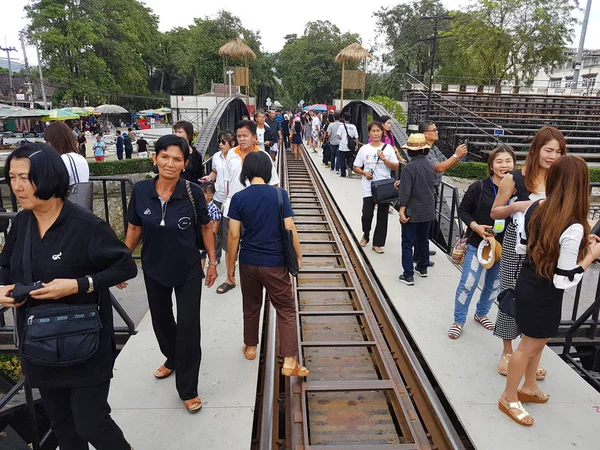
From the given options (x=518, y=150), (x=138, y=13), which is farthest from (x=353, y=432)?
(x=138, y=13)

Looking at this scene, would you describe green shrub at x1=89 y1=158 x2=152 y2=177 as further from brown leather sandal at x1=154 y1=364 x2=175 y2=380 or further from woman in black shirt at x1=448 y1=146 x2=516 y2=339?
woman in black shirt at x1=448 y1=146 x2=516 y2=339

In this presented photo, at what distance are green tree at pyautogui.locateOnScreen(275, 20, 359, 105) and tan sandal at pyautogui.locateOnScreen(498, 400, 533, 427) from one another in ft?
164

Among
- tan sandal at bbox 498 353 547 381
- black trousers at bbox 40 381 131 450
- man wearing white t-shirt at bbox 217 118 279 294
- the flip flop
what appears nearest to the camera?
black trousers at bbox 40 381 131 450

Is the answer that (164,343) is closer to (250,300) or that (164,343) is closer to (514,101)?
(250,300)

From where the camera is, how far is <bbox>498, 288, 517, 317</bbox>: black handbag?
10.7ft

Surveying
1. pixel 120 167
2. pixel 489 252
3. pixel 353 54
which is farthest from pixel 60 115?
pixel 489 252

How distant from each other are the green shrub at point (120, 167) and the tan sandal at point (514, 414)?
1861 centimetres

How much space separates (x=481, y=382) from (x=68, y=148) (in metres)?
3.96

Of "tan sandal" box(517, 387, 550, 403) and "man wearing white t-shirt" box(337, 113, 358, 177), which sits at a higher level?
"man wearing white t-shirt" box(337, 113, 358, 177)

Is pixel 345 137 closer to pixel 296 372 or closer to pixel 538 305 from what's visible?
pixel 296 372

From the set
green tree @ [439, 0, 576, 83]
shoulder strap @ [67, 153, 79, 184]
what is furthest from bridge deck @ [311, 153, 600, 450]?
green tree @ [439, 0, 576, 83]

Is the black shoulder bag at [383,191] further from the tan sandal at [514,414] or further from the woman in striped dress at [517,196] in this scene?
the tan sandal at [514,414]

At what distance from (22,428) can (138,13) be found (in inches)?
1972

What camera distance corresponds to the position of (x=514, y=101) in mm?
24406
